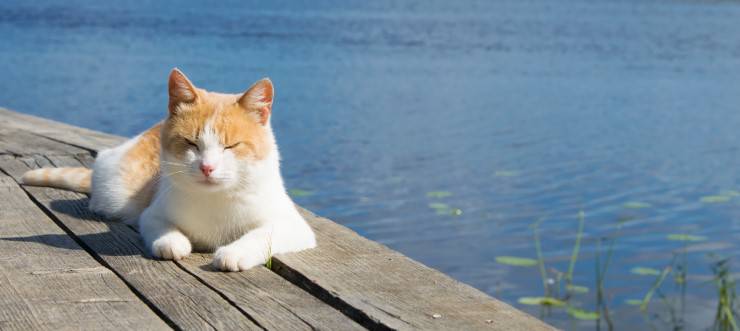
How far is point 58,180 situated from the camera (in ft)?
15.0

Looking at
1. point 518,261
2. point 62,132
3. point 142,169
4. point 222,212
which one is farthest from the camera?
point 518,261

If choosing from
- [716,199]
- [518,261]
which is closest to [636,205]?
[716,199]

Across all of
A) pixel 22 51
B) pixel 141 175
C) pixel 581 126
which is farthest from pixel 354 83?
pixel 141 175

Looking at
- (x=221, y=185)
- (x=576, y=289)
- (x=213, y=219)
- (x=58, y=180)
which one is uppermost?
(x=221, y=185)

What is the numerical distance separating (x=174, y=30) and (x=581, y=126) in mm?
17614

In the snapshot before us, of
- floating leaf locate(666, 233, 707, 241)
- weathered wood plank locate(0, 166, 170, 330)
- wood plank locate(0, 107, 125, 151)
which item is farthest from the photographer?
floating leaf locate(666, 233, 707, 241)

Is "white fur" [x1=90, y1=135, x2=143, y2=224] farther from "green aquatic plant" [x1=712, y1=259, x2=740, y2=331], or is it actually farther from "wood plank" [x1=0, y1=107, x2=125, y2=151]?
"green aquatic plant" [x1=712, y1=259, x2=740, y2=331]

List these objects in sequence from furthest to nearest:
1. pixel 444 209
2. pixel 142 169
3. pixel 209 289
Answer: pixel 444 209 < pixel 142 169 < pixel 209 289

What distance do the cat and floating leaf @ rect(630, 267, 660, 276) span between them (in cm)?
374

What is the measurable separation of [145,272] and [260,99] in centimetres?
71

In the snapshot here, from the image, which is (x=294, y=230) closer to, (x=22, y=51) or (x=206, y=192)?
(x=206, y=192)

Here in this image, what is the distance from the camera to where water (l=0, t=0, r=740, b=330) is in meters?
7.64

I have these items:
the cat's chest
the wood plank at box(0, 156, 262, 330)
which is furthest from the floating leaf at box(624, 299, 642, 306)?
the wood plank at box(0, 156, 262, 330)

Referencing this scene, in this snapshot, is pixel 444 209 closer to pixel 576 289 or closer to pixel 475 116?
pixel 576 289
